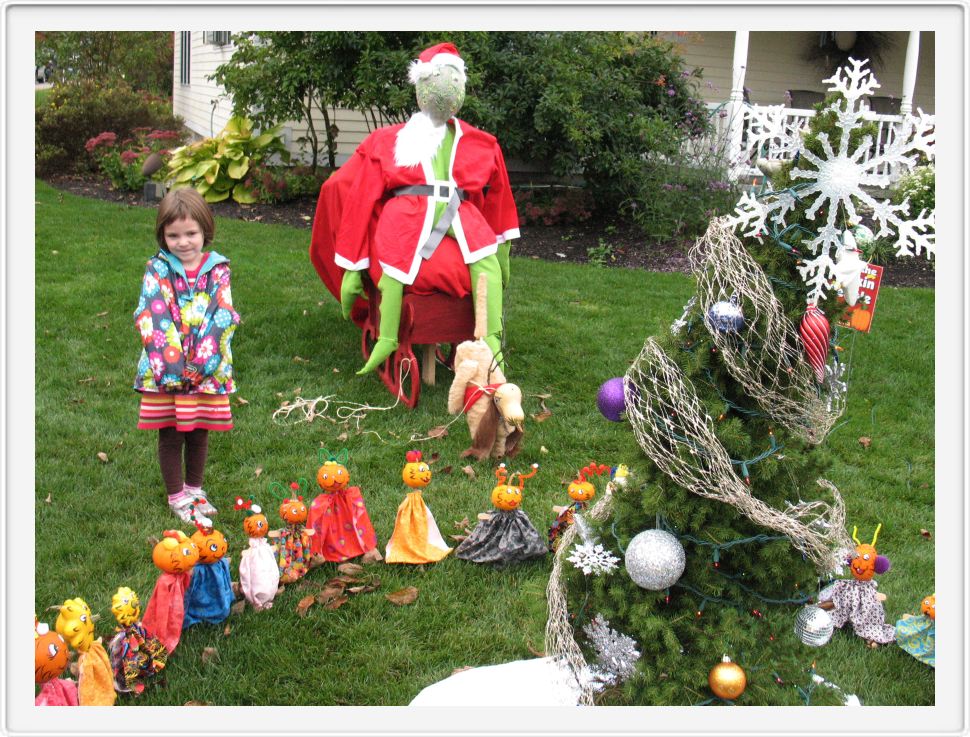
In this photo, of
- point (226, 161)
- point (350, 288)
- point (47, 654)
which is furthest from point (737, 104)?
point (47, 654)

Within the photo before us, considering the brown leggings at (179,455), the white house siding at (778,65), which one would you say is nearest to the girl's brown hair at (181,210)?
the brown leggings at (179,455)

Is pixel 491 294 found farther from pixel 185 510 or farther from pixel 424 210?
pixel 185 510

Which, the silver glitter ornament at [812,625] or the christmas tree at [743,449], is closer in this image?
the christmas tree at [743,449]

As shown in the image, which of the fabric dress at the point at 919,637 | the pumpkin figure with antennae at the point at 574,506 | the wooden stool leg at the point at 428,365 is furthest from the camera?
the wooden stool leg at the point at 428,365

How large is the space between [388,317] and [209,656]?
280 cm

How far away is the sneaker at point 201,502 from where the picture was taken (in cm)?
420

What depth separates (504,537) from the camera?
389 centimetres

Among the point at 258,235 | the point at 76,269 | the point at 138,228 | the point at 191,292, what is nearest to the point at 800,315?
the point at 191,292

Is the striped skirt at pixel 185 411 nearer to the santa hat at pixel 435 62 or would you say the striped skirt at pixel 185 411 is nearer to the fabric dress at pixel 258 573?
the fabric dress at pixel 258 573

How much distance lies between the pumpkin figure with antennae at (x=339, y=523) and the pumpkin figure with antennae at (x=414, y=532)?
0.35ft

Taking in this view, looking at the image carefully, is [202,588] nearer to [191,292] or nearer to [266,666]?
[266,666]

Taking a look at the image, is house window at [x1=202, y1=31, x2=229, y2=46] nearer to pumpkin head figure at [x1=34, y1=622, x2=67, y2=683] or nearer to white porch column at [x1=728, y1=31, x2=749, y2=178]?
white porch column at [x1=728, y1=31, x2=749, y2=178]

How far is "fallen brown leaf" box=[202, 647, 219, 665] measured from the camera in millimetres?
3211

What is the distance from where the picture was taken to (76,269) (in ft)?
26.6
